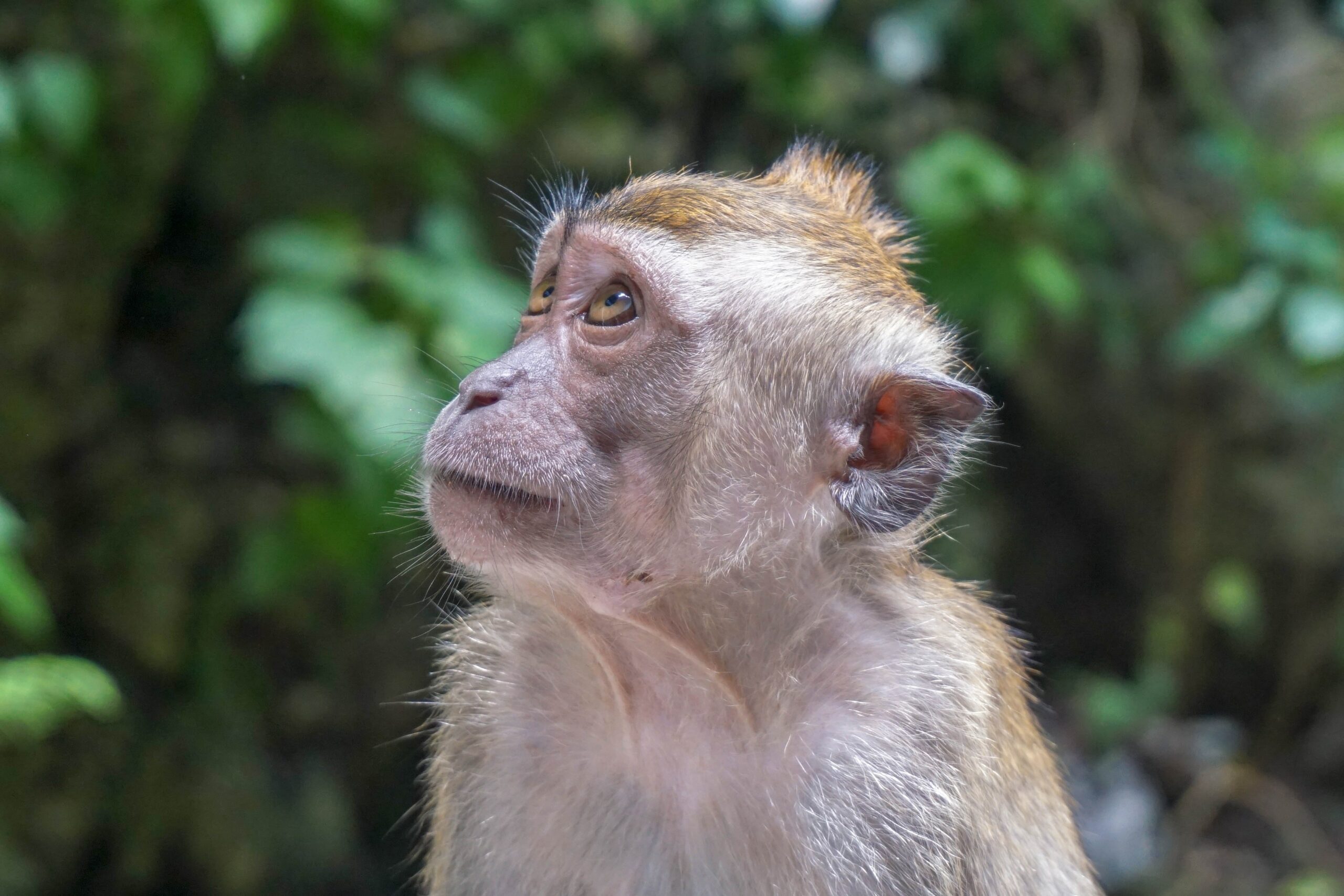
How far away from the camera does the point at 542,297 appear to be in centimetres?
265

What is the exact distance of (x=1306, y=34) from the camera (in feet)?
20.2

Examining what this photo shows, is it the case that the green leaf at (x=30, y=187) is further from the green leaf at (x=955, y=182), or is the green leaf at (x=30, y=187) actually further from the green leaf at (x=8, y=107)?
the green leaf at (x=955, y=182)

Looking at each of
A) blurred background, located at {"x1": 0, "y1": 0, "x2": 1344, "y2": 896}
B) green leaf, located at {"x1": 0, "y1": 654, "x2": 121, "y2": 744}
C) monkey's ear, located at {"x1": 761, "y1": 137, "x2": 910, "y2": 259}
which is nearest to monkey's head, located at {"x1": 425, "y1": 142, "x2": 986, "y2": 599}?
monkey's ear, located at {"x1": 761, "y1": 137, "x2": 910, "y2": 259}

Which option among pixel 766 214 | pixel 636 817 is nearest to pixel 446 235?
pixel 766 214

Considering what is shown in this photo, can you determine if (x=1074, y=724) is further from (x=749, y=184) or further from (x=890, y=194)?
(x=749, y=184)

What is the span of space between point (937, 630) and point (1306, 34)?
4.96m

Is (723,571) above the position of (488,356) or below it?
below

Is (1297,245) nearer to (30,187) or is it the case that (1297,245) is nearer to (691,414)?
(691,414)

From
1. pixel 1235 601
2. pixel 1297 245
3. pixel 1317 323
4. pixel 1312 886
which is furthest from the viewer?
pixel 1235 601

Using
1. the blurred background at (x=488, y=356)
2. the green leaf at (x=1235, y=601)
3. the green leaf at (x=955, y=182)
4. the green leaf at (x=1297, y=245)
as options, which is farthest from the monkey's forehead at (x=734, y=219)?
the green leaf at (x=1235, y=601)

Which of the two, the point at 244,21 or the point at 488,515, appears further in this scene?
the point at 244,21

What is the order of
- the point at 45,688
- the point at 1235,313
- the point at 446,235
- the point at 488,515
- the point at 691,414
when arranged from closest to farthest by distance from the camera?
the point at 488,515 < the point at 691,414 < the point at 45,688 < the point at 446,235 < the point at 1235,313

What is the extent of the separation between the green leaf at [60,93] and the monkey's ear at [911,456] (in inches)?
97.8

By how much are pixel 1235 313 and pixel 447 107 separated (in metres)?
2.64
